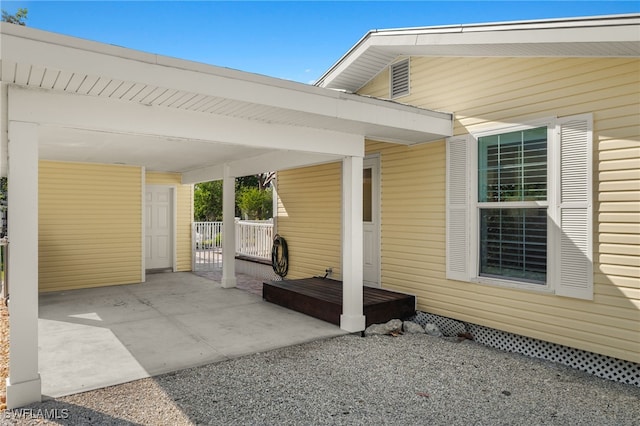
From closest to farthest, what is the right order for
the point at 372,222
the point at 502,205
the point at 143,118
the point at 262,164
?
the point at 143,118
the point at 502,205
the point at 372,222
the point at 262,164

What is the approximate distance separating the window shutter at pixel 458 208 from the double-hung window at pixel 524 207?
12 mm

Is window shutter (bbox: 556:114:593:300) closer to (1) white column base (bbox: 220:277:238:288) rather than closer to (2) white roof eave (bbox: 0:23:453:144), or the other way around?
(2) white roof eave (bbox: 0:23:453:144)

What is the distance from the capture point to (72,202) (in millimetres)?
7898

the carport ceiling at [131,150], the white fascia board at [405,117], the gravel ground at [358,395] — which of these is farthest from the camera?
the carport ceiling at [131,150]

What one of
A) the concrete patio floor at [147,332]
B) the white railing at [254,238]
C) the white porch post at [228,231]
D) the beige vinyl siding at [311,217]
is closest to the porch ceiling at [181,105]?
the beige vinyl siding at [311,217]

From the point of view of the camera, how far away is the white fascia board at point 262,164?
5434mm

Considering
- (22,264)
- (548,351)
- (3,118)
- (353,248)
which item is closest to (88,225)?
(3,118)

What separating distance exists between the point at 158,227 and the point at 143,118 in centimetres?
693

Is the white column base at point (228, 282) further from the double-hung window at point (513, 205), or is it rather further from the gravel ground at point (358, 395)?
the double-hung window at point (513, 205)

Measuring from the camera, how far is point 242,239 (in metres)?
10.8

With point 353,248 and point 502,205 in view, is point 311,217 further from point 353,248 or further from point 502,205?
point 502,205


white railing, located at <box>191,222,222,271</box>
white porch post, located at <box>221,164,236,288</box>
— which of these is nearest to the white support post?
white porch post, located at <box>221,164,236,288</box>

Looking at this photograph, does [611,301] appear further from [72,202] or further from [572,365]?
[72,202]

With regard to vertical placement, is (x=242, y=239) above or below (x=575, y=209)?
below
